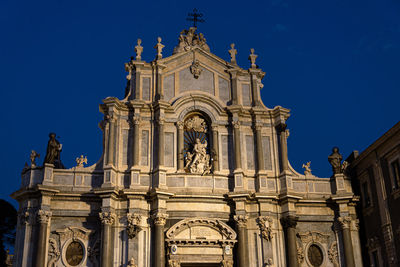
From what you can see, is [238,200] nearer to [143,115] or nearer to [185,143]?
[185,143]

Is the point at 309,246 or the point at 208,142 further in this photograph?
the point at 208,142

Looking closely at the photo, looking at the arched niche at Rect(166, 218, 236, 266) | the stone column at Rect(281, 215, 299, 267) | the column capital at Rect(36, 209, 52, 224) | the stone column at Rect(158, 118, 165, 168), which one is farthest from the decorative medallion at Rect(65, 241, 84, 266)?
the stone column at Rect(281, 215, 299, 267)

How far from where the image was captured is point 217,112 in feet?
83.3

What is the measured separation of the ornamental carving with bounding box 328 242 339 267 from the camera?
23384 mm

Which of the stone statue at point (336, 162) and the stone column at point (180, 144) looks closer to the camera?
the stone column at point (180, 144)

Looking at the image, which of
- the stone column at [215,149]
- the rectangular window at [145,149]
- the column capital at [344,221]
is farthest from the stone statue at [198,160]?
the column capital at [344,221]

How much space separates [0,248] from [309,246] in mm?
23909

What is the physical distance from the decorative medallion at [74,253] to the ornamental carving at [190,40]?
11618mm

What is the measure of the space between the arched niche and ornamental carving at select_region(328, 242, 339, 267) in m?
4.61

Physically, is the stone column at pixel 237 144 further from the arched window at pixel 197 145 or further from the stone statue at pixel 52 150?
the stone statue at pixel 52 150

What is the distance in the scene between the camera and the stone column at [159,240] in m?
21.7

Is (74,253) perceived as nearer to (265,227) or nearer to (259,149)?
(265,227)

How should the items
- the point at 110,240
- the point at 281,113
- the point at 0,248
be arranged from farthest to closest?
the point at 0,248, the point at 281,113, the point at 110,240

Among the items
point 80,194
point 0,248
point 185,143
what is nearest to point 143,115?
point 185,143
